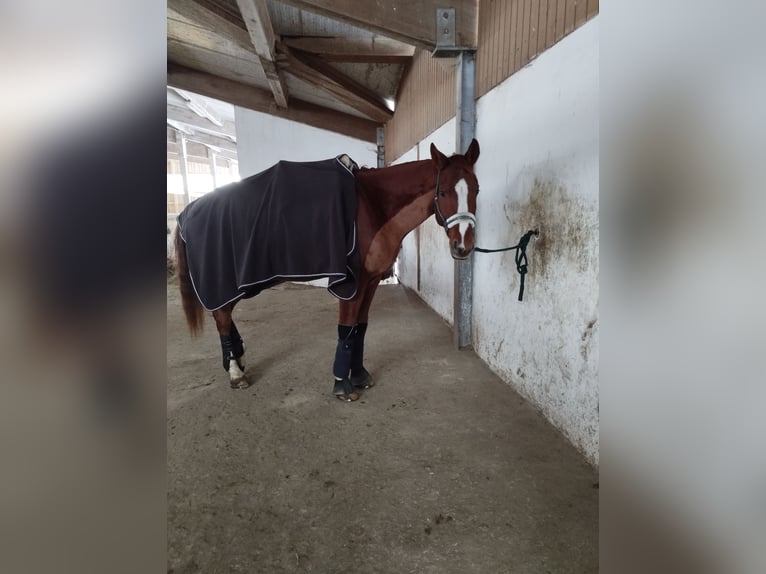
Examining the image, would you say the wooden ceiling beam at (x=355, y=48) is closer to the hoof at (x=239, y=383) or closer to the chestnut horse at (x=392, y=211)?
the chestnut horse at (x=392, y=211)

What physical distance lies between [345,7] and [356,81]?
3232 mm

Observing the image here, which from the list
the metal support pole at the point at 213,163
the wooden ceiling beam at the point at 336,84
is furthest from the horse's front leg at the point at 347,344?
the metal support pole at the point at 213,163

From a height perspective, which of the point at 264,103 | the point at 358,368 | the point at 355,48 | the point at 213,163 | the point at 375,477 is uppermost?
the point at 213,163

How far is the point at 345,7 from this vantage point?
2.56 metres

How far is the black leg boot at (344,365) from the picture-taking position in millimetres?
2342

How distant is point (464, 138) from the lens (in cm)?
287

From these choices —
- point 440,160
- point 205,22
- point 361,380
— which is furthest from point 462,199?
point 205,22

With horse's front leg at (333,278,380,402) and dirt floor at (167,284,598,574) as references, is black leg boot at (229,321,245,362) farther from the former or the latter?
horse's front leg at (333,278,380,402)

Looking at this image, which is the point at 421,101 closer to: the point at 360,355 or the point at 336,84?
the point at 336,84

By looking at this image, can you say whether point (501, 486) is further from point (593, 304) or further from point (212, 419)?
point (212, 419)

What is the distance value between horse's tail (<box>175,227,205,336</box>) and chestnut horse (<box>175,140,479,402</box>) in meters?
0.42

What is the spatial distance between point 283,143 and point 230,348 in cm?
510

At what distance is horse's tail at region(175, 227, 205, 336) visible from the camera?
2.73m

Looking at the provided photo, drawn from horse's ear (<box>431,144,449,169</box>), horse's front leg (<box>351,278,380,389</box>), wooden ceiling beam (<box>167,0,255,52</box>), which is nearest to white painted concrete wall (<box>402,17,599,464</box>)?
horse's ear (<box>431,144,449,169</box>)
